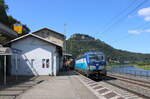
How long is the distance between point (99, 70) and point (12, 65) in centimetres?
1240

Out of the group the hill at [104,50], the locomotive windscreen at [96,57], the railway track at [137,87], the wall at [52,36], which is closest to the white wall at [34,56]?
the locomotive windscreen at [96,57]

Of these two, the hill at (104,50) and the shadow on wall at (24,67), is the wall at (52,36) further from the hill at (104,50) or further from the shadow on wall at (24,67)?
the shadow on wall at (24,67)

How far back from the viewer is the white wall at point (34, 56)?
32.1m

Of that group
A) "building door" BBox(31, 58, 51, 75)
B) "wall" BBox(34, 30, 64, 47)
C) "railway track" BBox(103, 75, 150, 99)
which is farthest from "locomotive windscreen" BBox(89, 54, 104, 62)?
"wall" BBox(34, 30, 64, 47)

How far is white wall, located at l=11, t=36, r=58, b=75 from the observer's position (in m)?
32.1

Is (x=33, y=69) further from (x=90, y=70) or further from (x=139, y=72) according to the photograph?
(x=139, y=72)

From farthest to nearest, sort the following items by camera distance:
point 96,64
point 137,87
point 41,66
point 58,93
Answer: point 41,66
point 96,64
point 137,87
point 58,93

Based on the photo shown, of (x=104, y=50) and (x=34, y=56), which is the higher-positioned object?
(x=104, y=50)

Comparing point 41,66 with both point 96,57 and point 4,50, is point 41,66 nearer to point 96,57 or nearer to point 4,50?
point 96,57

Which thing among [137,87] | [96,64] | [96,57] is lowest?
[137,87]

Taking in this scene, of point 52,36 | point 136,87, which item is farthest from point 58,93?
point 52,36

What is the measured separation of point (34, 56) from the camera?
32.4m

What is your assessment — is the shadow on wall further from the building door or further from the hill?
the hill

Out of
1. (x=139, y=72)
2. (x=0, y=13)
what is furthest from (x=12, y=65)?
(x=0, y=13)
